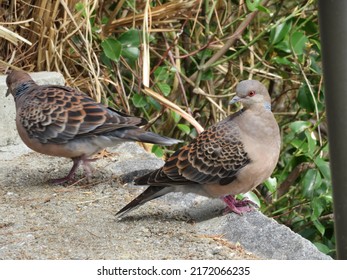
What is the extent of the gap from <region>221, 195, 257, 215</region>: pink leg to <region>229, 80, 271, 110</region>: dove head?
454 mm

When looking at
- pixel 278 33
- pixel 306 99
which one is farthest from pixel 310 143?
pixel 278 33

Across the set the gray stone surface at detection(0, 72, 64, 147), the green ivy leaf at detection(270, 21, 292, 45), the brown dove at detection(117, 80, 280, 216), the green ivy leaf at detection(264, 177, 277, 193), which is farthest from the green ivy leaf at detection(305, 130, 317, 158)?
the gray stone surface at detection(0, 72, 64, 147)

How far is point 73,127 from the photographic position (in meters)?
4.50

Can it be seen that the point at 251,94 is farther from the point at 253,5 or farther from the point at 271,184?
the point at 253,5

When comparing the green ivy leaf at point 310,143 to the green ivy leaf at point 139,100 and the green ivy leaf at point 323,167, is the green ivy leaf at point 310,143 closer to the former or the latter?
the green ivy leaf at point 323,167

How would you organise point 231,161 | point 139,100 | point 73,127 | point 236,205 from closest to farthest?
point 231,161, point 236,205, point 73,127, point 139,100

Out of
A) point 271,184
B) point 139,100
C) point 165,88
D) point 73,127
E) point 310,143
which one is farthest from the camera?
point 165,88

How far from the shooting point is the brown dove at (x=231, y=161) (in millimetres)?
3760

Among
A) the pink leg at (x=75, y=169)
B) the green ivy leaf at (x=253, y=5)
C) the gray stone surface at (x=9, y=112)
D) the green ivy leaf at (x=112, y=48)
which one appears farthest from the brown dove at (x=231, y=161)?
the gray stone surface at (x=9, y=112)

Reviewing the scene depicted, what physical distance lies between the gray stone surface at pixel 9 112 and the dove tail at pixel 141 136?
108 cm

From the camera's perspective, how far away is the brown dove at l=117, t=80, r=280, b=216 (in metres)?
3.76

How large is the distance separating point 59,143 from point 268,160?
1.32 meters

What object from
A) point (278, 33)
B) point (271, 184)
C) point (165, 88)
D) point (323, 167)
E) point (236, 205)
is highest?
point (278, 33)

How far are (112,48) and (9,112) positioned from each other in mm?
795
